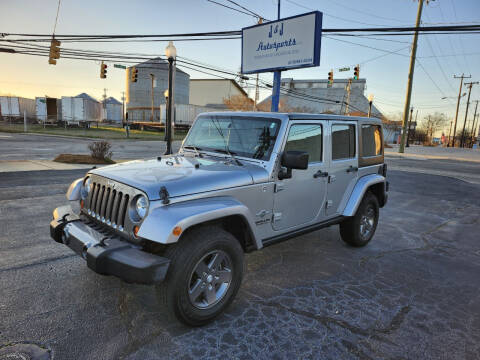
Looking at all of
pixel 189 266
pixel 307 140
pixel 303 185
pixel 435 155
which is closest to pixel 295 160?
pixel 303 185

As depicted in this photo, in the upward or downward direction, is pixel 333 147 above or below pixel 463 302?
above

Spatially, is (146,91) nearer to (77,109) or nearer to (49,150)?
(77,109)

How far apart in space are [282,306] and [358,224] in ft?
6.80

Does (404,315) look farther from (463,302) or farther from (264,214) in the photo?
(264,214)

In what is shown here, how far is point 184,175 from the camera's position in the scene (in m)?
2.84

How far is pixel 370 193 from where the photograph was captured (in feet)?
16.0

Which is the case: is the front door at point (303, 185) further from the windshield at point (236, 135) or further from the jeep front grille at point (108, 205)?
the jeep front grille at point (108, 205)

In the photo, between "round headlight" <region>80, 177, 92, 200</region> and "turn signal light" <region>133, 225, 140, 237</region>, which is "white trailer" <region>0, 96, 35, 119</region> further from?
"turn signal light" <region>133, 225, 140, 237</region>

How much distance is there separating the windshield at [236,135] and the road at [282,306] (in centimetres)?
149

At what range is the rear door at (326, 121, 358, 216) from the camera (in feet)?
13.4

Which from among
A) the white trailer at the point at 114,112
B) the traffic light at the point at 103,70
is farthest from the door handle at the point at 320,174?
the white trailer at the point at 114,112

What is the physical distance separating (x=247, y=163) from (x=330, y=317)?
5.54 ft

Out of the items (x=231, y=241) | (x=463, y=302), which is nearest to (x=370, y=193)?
(x=463, y=302)

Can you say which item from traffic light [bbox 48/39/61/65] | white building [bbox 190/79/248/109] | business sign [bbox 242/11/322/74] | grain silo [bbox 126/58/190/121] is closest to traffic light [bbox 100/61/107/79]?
traffic light [bbox 48/39/61/65]
